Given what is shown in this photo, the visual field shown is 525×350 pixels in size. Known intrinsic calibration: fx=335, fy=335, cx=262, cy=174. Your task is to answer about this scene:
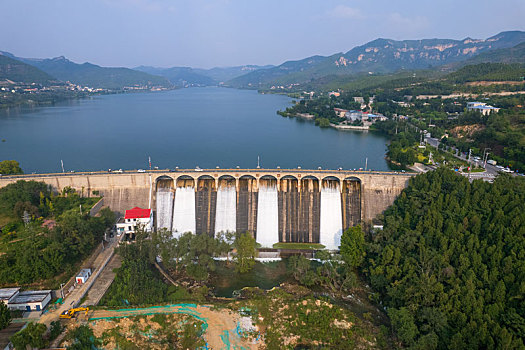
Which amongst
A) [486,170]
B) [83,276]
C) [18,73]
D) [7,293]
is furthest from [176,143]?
[18,73]

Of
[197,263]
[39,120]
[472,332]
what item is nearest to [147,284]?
[197,263]

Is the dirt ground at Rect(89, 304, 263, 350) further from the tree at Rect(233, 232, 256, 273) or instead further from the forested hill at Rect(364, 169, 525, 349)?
the forested hill at Rect(364, 169, 525, 349)

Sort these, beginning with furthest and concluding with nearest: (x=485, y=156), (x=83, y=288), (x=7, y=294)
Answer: (x=485, y=156)
(x=83, y=288)
(x=7, y=294)

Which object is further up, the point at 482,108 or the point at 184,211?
the point at 482,108

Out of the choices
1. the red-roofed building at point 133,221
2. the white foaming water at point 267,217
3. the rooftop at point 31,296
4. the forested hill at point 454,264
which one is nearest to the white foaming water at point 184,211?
the red-roofed building at point 133,221

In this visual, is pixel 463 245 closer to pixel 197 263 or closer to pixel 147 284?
pixel 197 263

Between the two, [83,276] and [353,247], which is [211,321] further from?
[353,247]
